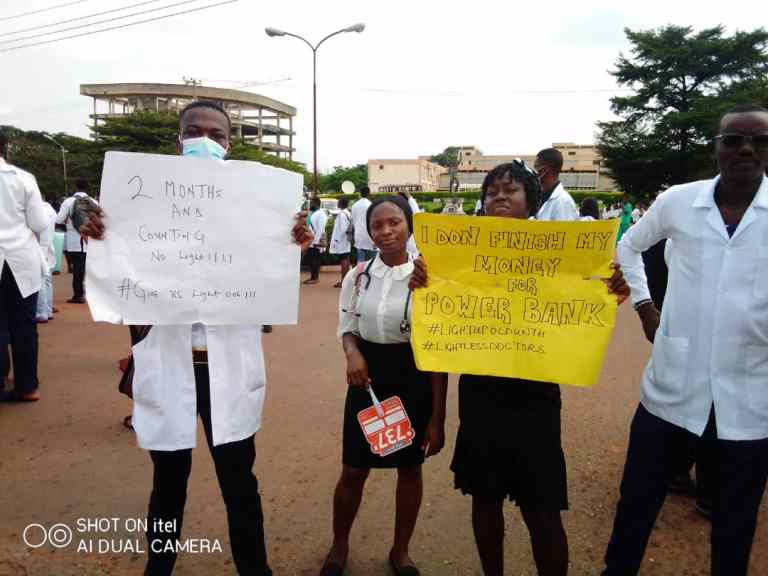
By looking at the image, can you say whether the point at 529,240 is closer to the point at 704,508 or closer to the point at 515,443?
the point at 515,443

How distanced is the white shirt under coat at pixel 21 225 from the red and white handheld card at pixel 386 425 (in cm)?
326

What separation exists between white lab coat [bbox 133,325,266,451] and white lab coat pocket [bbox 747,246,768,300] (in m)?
1.87

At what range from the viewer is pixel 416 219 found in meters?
2.05

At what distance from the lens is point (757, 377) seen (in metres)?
1.93

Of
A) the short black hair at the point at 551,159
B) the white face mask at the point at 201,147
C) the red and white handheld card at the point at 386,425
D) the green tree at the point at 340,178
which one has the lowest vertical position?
the red and white handheld card at the point at 386,425

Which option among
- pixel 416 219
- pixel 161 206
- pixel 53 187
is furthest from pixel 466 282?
pixel 53 187

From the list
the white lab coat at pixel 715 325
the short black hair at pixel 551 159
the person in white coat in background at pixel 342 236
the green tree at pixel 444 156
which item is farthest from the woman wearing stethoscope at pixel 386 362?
the green tree at pixel 444 156

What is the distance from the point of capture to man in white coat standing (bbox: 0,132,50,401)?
162 inches

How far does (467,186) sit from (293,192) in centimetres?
6618

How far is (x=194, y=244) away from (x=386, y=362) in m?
0.91

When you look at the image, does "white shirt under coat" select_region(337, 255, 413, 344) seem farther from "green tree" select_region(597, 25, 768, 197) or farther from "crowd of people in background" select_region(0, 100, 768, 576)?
"green tree" select_region(597, 25, 768, 197)

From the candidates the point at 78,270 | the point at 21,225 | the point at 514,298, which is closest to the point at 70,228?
the point at 78,270

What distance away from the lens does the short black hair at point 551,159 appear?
4.79 m

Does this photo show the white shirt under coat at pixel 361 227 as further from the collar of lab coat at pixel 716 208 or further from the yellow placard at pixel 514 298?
the collar of lab coat at pixel 716 208
